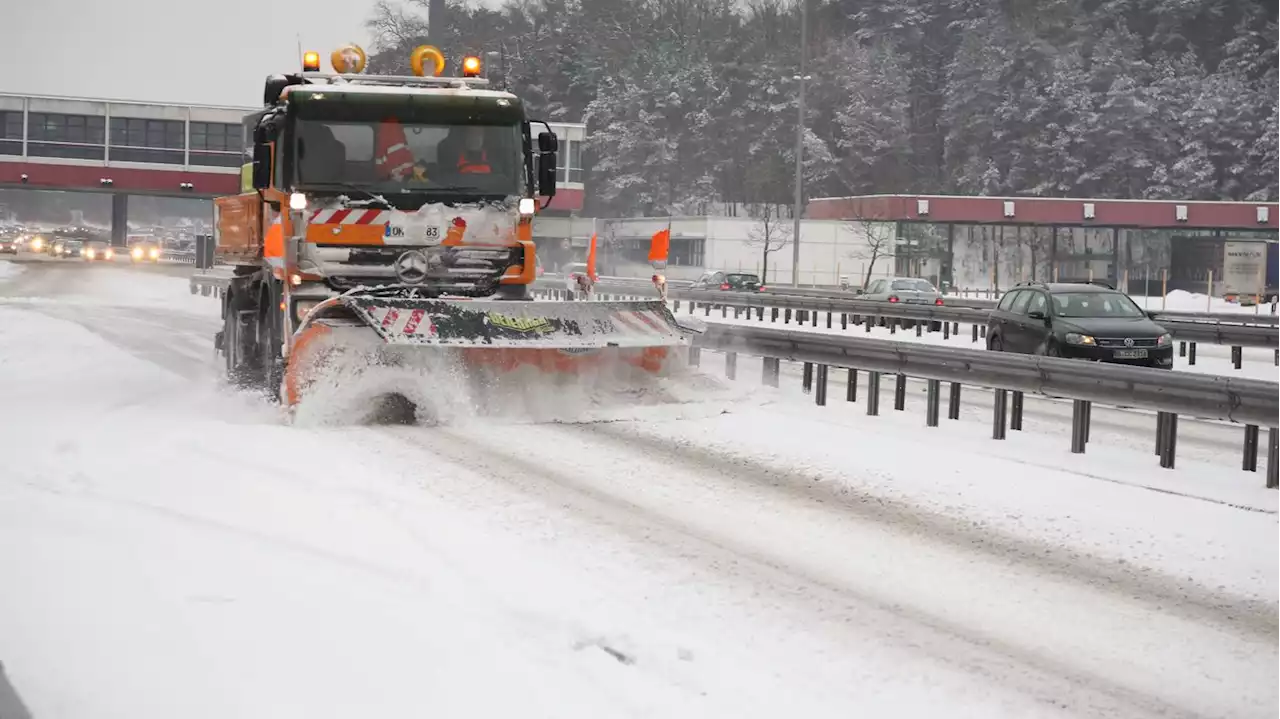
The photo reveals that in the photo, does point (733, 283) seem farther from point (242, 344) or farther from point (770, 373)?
point (242, 344)

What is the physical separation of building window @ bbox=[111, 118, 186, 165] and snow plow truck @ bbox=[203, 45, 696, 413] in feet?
172

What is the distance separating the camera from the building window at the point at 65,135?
64.2 m

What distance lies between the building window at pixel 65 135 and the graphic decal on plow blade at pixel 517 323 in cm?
5727

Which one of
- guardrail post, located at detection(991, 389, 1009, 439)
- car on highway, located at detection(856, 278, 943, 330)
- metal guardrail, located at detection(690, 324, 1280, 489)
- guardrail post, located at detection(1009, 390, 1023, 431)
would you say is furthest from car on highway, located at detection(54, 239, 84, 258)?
guardrail post, located at detection(991, 389, 1009, 439)

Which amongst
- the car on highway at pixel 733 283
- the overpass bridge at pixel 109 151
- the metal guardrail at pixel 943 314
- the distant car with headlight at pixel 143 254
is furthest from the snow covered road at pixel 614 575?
the distant car with headlight at pixel 143 254

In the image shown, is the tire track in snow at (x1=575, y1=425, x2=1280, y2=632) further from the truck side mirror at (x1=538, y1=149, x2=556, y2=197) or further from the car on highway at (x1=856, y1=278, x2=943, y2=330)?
the car on highway at (x1=856, y1=278, x2=943, y2=330)

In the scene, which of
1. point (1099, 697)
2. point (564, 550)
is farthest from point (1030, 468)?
point (1099, 697)

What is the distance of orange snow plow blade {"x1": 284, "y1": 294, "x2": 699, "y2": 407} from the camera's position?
1134cm

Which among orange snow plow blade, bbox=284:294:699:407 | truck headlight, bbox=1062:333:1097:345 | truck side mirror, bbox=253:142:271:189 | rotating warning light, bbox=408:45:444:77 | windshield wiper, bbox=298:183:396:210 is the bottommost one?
truck headlight, bbox=1062:333:1097:345

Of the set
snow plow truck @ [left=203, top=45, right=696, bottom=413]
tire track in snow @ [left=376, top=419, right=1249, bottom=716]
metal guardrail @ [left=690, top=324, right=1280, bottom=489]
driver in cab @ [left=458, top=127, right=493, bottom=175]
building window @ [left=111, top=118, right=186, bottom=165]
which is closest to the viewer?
tire track in snow @ [left=376, top=419, right=1249, bottom=716]

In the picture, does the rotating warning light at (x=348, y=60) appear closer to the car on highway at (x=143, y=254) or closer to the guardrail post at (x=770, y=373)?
the guardrail post at (x=770, y=373)

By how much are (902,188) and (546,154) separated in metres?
89.6

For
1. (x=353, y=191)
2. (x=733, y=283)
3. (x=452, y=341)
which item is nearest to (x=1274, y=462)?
(x=452, y=341)

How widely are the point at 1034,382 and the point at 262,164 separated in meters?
6.72
